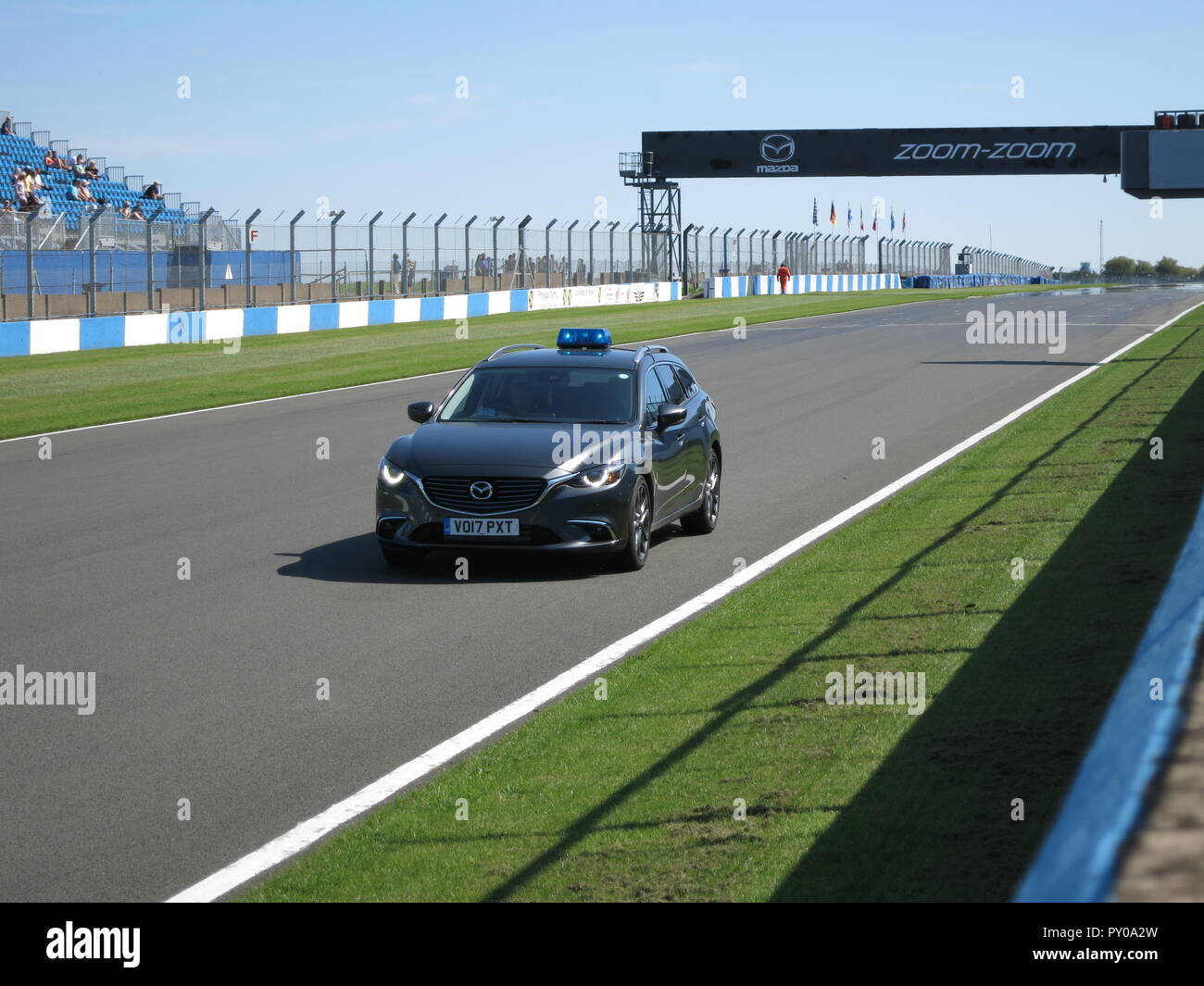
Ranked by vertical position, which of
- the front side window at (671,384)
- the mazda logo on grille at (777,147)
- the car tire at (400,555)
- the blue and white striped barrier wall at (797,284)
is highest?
the mazda logo on grille at (777,147)

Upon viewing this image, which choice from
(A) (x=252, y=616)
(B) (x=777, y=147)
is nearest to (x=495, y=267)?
(B) (x=777, y=147)

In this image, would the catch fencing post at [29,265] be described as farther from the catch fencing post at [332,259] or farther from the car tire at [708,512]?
the car tire at [708,512]

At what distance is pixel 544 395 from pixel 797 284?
73049mm

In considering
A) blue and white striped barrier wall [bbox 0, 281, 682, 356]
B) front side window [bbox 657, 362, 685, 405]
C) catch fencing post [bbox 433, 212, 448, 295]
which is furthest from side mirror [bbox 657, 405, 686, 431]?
catch fencing post [bbox 433, 212, 448, 295]

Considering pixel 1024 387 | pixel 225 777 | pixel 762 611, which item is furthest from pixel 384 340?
pixel 225 777

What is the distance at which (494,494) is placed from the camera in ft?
34.5

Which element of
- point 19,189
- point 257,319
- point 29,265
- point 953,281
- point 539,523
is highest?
point 953,281

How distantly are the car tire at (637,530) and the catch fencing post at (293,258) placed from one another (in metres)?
31.2

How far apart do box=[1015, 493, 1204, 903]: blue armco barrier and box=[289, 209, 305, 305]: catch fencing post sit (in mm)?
40112

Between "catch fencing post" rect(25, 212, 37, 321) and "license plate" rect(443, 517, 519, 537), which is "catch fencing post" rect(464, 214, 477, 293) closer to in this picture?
"catch fencing post" rect(25, 212, 37, 321)

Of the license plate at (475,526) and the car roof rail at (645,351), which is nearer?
the license plate at (475,526)

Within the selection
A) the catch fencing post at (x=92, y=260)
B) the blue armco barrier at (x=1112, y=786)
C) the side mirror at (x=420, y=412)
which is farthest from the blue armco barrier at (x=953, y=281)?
the blue armco barrier at (x=1112, y=786)

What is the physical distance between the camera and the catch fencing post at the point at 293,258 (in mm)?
40562

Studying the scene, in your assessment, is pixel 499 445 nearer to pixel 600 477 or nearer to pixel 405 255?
pixel 600 477
